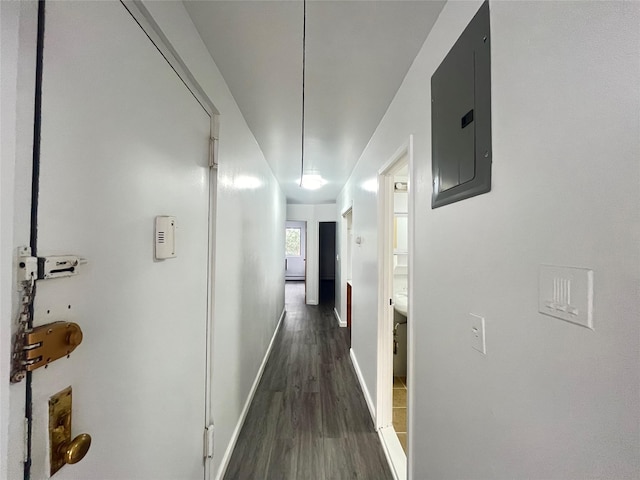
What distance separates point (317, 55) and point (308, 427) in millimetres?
2576

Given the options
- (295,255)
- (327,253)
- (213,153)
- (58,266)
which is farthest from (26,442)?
(295,255)

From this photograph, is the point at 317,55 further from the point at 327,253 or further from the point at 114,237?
the point at 327,253

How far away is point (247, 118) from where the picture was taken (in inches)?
80.3

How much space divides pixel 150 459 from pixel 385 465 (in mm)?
1516

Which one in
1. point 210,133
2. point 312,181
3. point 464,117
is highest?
point 312,181

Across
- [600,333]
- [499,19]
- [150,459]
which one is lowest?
[150,459]

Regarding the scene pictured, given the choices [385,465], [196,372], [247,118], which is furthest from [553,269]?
[247,118]

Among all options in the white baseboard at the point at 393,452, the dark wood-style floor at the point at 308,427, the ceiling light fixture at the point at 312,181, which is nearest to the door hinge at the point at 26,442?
the dark wood-style floor at the point at 308,427

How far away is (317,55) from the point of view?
1.33 m

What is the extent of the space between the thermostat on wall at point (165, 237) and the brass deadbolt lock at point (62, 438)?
0.44 meters

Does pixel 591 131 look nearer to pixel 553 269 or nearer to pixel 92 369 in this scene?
pixel 553 269

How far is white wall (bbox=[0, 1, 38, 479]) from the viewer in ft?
1.47

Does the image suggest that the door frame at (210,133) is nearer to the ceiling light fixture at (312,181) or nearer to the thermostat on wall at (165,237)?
the thermostat on wall at (165,237)

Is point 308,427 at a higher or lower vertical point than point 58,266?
lower
